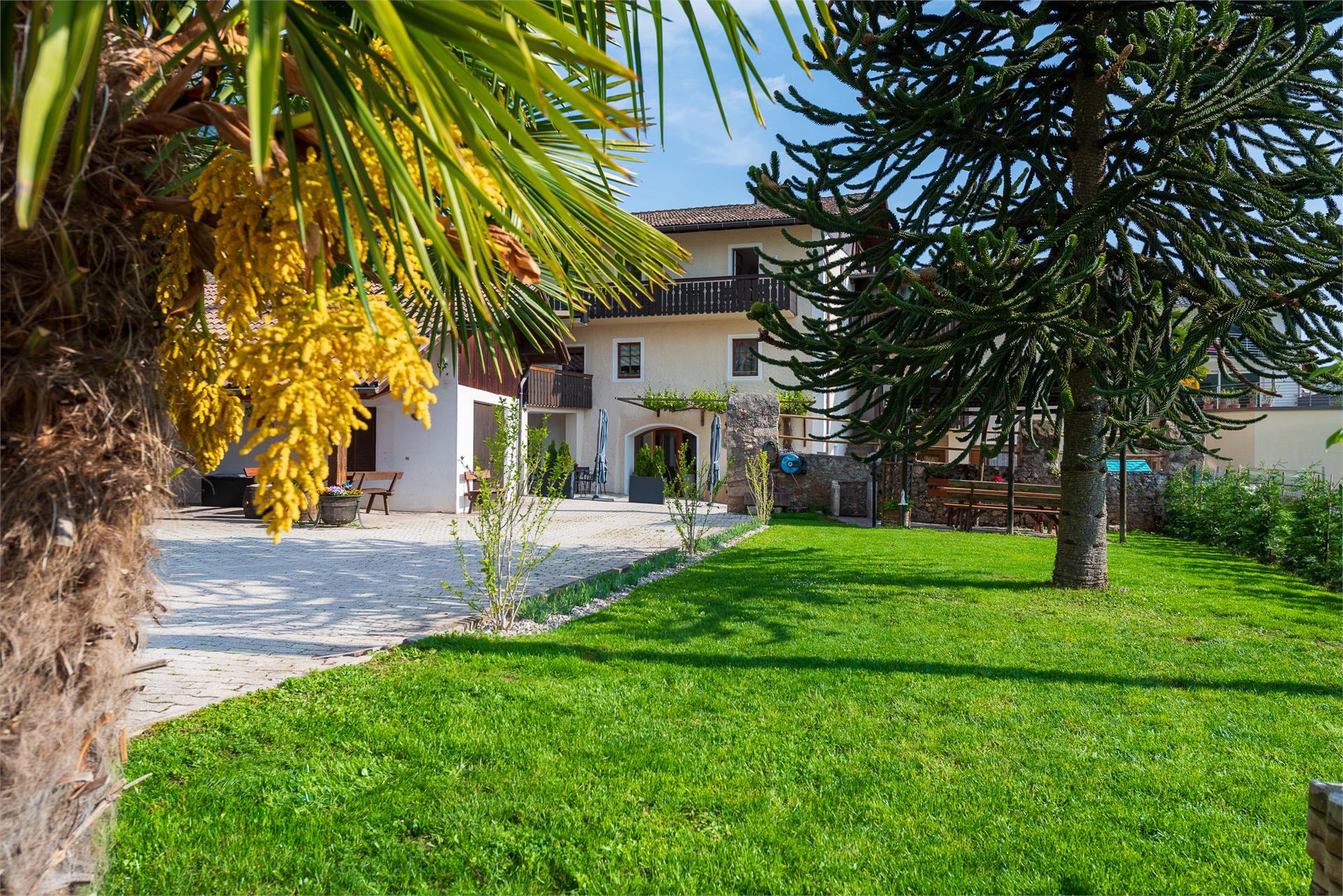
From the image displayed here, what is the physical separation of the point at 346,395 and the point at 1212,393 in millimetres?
8578

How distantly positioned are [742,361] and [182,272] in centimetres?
2486

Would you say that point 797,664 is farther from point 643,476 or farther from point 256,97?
point 643,476

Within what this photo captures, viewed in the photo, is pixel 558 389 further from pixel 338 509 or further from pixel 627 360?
pixel 338 509

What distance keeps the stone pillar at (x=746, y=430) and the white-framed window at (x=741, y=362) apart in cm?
787

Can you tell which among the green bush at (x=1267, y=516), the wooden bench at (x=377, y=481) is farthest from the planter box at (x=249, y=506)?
the green bush at (x=1267, y=516)

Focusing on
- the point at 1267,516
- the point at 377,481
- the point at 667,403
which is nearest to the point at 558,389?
the point at 667,403

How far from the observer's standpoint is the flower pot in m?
13.7

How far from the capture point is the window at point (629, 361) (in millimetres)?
27094

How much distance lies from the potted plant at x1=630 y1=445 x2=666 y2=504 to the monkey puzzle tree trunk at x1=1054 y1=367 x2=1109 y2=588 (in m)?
13.0

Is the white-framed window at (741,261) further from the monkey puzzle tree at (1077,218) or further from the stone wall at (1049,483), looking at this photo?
the monkey puzzle tree at (1077,218)

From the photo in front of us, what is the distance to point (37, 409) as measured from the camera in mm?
1429

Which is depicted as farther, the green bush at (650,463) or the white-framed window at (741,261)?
the white-framed window at (741,261)

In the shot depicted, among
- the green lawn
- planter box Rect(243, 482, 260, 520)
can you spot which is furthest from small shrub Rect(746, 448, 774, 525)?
planter box Rect(243, 482, 260, 520)

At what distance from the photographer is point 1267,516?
11.0 m
